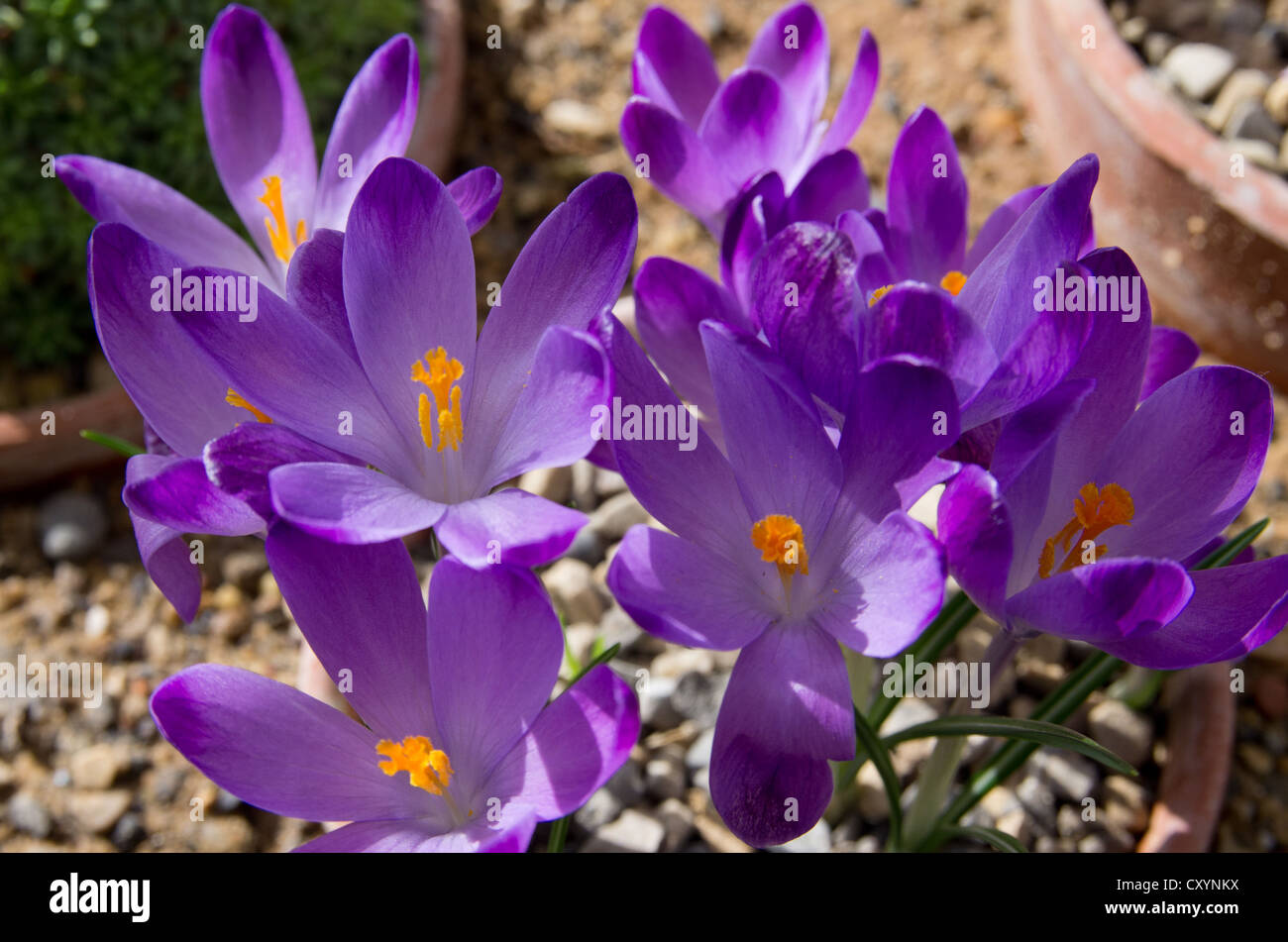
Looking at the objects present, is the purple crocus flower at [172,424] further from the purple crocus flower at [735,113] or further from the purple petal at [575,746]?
the purple crocus flower at [735,113]

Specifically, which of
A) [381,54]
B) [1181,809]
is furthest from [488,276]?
[1181,809]

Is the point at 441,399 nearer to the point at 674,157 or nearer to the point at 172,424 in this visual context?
the point at 172,424

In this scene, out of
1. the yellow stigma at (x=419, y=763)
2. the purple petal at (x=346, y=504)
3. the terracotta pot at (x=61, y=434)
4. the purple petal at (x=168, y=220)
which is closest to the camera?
the purple petal at (x=346, y=504)

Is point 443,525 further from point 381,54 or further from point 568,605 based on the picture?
point 568,605

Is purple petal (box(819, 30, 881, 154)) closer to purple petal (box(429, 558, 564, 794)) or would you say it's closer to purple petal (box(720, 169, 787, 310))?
purple petal (box(720, 169, 787, 310))

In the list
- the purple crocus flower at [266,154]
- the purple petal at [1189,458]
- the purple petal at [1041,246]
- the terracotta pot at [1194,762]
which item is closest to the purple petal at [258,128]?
the purple crocus flower at [266,154]

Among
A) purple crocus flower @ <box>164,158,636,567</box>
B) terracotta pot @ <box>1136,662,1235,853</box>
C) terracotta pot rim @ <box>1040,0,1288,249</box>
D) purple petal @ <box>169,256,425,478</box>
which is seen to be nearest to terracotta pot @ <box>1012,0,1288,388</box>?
terracotta pot rim @ <box>1040,0,1288,249</box>
